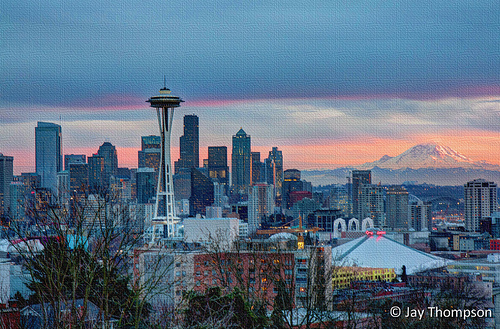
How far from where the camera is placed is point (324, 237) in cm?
7500

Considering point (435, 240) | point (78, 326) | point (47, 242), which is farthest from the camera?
point (435, 240)

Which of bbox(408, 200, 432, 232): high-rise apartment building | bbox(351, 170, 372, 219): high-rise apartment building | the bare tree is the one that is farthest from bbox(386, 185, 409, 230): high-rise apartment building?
the bare tree

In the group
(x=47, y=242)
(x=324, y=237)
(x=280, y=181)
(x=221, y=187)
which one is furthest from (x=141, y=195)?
(x=47, y=242)

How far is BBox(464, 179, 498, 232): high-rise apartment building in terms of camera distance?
93.1 metres

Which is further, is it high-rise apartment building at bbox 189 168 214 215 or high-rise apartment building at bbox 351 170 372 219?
high-rise apartment building at bbox 189 168 214 215

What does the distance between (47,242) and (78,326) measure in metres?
1.50

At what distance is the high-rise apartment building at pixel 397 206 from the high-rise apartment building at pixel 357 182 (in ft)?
18.0

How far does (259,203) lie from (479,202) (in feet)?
105

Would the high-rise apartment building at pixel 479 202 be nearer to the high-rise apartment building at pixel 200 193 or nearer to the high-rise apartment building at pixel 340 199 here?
the high-rise apartment building at pixel 340 199

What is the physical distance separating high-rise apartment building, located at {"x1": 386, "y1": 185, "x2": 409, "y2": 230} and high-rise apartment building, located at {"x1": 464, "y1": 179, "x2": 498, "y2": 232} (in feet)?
31.9

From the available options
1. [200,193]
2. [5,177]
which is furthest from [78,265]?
[200,193]

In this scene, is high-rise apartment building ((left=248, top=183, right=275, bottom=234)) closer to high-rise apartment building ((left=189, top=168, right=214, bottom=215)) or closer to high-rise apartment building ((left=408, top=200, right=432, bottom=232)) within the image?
high-rise apartment building ((left=189, top=168, right=214, bottom=215))

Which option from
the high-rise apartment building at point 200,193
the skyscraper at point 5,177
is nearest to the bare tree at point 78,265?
the skyscraper at point 5,177

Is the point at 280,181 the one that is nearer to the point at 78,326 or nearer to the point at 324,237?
the point at 324,237
